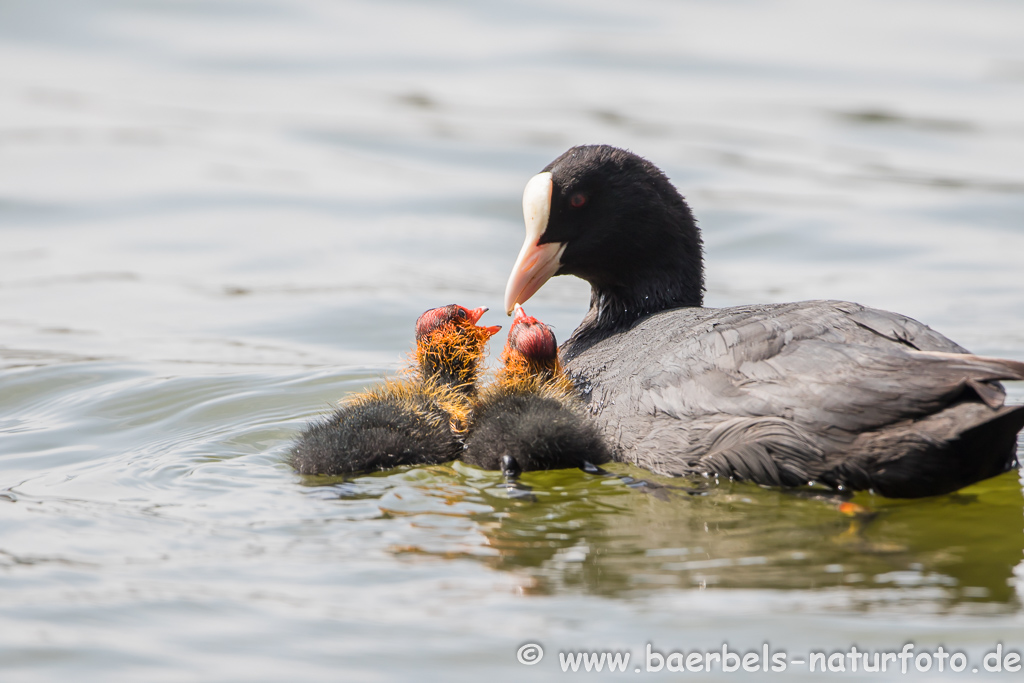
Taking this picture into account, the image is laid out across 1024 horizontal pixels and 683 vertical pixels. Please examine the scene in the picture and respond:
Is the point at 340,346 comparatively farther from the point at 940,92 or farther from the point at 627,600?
the point at 940,92

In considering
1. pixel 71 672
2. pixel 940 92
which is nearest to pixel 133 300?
pixel 71 672

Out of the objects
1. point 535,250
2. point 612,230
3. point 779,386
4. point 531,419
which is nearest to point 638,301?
point 612,230

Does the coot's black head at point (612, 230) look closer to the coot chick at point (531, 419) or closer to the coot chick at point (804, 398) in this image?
the coot chick at point (804, 398)

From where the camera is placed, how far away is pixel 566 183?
5.00m

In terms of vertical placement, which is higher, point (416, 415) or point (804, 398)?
point (804, 398)

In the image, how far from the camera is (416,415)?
438 centimetres

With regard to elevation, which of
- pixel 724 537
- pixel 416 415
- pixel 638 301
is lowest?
pixel 724 537

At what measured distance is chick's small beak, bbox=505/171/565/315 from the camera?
4.99 meters

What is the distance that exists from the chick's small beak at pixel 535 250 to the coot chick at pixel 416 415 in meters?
0.28

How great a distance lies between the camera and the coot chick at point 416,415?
4.22m

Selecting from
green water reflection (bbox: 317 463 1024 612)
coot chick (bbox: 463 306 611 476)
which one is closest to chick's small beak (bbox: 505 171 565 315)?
coot chick (bbox: 463 306 611 476)

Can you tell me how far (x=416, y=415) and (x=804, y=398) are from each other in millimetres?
1381

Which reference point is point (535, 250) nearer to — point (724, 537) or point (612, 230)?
point (612, 230)

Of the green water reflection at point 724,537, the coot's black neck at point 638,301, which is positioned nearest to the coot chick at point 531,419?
the green water reflection at point 724,537
